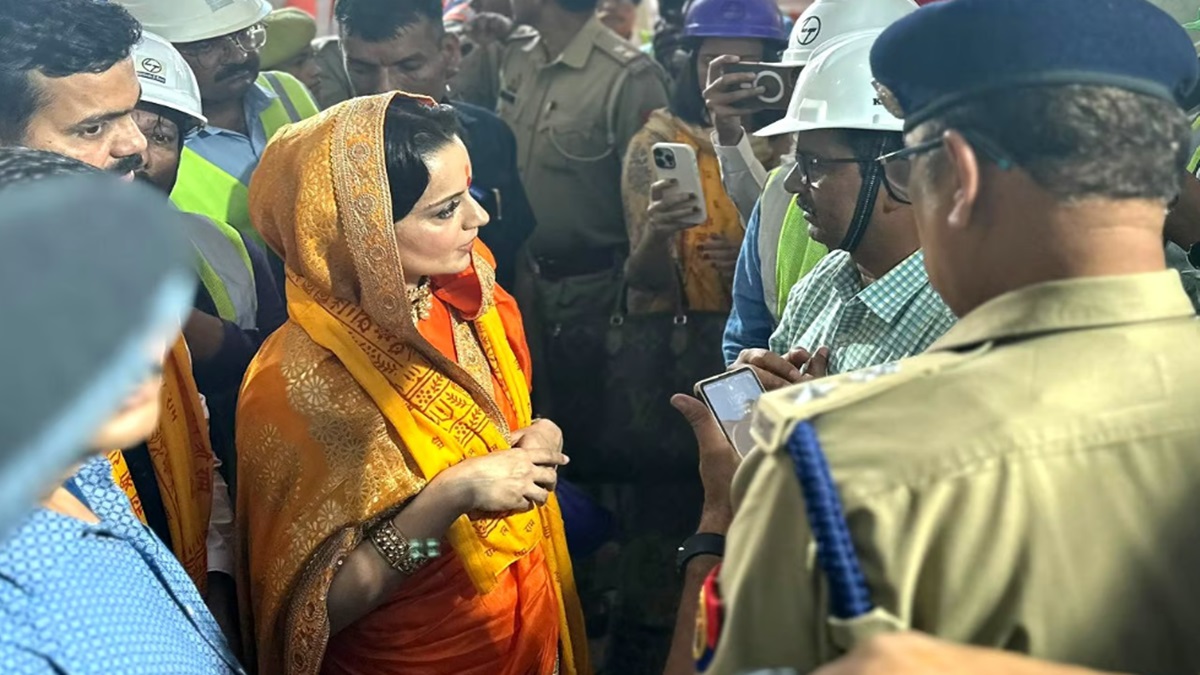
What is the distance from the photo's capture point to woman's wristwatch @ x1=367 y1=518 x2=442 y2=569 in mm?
A: 2240

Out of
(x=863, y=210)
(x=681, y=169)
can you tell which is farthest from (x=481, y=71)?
(x=863, y=210)

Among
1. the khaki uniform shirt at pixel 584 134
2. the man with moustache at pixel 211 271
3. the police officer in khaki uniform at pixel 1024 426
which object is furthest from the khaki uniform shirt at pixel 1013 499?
the khaki uniform shirt at pixel 584 134

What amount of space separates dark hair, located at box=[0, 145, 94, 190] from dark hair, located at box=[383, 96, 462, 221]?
3.08ft

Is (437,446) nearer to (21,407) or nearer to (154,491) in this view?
(154,491)

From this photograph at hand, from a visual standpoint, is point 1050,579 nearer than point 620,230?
Yes

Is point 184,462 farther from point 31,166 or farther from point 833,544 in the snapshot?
point 833,544

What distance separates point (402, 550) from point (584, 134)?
2.99 metres

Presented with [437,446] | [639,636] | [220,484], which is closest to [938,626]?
[437,446]

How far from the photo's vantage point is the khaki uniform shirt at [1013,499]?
3.66 feet

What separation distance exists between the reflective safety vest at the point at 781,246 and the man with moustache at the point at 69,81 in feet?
5.00

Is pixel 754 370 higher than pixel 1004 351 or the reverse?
the reverse

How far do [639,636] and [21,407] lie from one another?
11.0 feet

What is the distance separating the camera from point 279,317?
302 cm

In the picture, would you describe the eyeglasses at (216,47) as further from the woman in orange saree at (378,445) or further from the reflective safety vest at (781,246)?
the reflective safety vest at (781,246)
